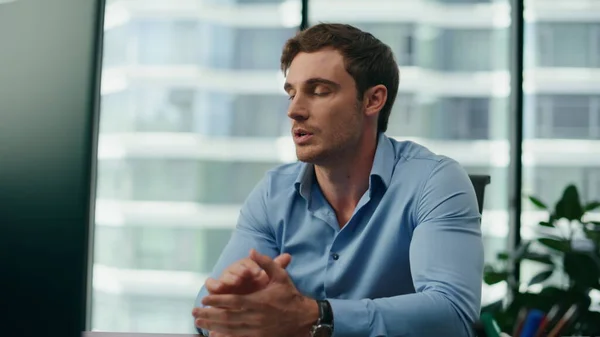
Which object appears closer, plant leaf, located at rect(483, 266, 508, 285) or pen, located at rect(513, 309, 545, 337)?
pen, located at rect(513, 309, 545, 337)

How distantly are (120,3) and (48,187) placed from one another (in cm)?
441

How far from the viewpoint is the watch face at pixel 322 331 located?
111 cm

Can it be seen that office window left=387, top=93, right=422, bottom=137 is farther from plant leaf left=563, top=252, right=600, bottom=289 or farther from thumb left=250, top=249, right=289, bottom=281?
thumb left=250, top=249, right=289, bottom=281

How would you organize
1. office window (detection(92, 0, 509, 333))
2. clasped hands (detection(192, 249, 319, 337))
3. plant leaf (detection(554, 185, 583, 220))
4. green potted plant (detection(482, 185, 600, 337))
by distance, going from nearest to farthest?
clasped hands (detection(192, 249, 319, 337)), green potted plant (detection(482, 185, 600, 337)), plant leaf (detection(554, 185, 583, 220)), office window (detection(92, 0, 509, 333))

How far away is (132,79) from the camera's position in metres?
4.69

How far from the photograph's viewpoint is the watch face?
111 centimetres

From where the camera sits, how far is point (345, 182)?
1578 mm

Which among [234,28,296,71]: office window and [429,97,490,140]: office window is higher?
[234,28,296,71]: office window

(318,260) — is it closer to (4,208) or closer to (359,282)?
(359,282)

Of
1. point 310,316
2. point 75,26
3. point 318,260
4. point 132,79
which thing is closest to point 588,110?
point 132,79

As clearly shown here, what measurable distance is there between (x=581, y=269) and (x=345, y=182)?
6.94 ft

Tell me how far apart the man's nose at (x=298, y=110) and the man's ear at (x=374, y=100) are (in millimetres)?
177

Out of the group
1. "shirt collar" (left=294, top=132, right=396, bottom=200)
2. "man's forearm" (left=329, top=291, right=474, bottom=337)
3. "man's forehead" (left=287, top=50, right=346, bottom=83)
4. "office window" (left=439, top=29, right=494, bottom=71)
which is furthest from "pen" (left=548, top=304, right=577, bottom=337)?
"office window" (left=439, top=29, right=494, bottom=71)

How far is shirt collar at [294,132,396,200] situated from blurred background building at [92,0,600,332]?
257 cm
